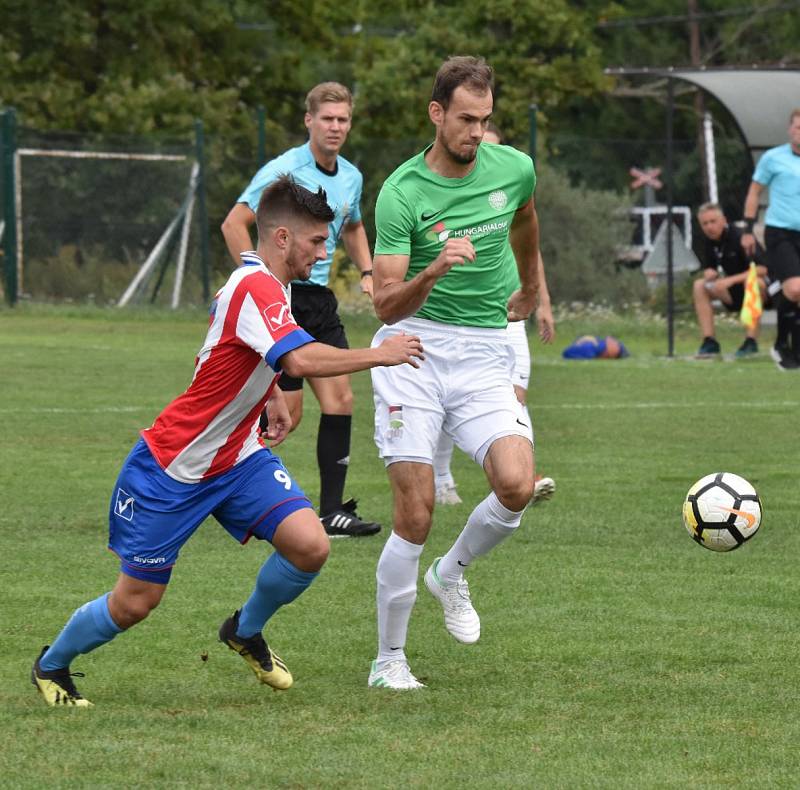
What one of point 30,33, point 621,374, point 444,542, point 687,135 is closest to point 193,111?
point 30,33

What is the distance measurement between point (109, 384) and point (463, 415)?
9851mm

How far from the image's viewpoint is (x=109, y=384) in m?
15.8

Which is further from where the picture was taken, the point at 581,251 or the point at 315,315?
the point at 581,251

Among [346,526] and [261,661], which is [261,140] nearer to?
[346,526]

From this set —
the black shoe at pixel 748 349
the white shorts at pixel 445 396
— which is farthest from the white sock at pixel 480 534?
the black shoe at pixel 748 349

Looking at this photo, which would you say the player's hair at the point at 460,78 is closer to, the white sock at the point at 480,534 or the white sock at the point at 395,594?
the white sock at the point at 480,534

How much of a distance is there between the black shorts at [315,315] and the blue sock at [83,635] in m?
3.59

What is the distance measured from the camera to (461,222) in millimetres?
6328

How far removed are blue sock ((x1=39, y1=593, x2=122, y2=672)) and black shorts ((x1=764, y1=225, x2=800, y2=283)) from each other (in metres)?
12.5

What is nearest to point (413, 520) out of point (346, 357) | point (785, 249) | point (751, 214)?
point (346, 357)

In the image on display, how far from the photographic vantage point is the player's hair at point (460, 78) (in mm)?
6156

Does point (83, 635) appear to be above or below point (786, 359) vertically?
above

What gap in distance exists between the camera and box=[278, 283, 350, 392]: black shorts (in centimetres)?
906

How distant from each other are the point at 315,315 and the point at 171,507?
3.69 meters
